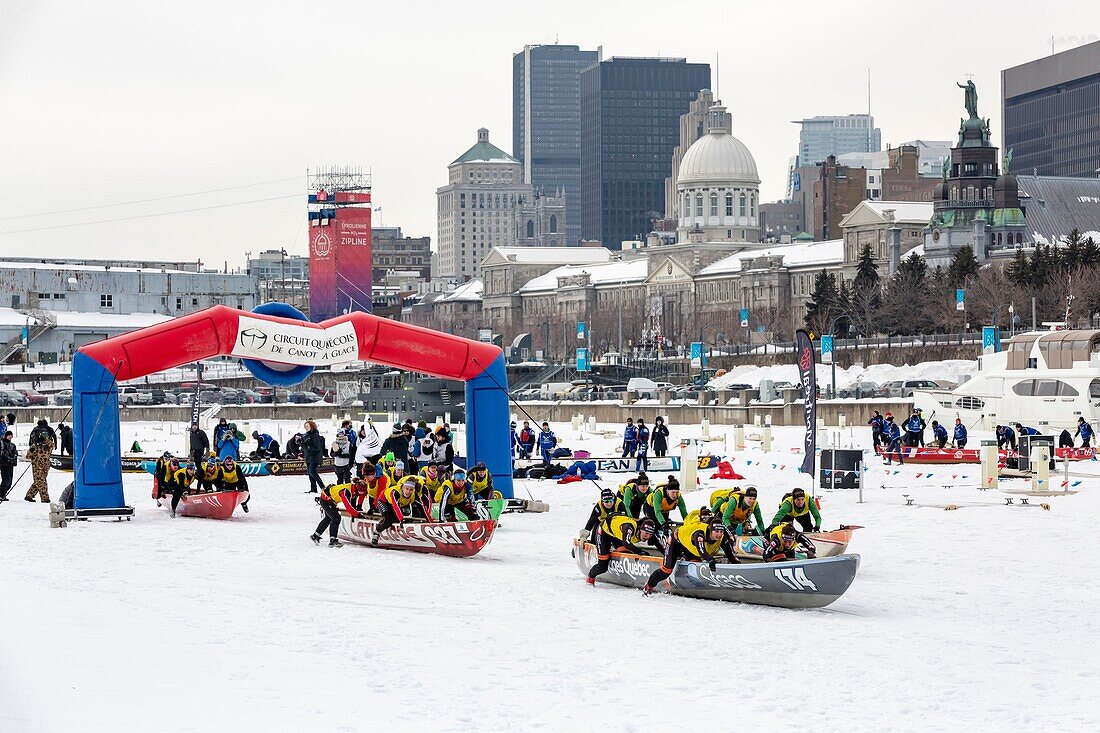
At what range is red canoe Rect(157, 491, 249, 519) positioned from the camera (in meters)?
29.9

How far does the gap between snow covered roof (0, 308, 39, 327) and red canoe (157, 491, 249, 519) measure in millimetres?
105127

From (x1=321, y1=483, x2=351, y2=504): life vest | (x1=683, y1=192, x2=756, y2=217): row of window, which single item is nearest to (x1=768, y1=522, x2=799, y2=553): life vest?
(x1=321, y1=483, x2=351, y2=504): life vest

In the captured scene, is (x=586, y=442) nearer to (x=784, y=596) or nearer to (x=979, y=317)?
(x=784, y=596)

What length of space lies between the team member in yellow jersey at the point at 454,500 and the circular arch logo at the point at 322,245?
102036 mm

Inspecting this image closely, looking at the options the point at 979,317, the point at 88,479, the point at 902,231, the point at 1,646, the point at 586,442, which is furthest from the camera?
the point at 902,231

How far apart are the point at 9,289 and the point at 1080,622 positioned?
12640 centimetres

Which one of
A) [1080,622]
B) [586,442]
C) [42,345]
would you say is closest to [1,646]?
[1080,622]

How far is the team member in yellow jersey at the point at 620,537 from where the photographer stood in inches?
869

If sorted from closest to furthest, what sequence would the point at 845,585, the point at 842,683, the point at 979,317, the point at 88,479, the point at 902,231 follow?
the point at 842,683 < the point at 845,585 < the point at 88,479 < the point at 979,317 < the point at 902,231

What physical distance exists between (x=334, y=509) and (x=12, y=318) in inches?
4430

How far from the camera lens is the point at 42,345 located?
133m

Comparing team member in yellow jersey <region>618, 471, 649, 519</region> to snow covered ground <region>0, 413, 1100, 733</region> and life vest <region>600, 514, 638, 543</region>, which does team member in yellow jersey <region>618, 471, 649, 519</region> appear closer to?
life vest <region>600, 514, 638, 543</region>

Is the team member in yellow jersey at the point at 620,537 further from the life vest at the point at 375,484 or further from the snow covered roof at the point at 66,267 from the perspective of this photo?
the snow covered roof at the point at 66,267

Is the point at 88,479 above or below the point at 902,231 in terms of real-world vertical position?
below
